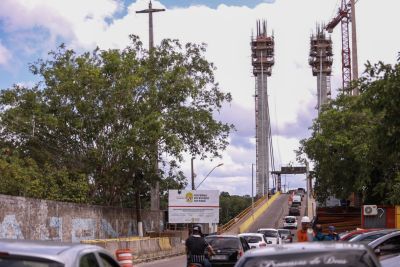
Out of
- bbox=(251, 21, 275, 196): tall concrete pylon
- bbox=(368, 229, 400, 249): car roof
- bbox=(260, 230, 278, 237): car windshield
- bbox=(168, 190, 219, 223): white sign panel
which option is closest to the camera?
bbox=(368, 229, 400, 249): car roof

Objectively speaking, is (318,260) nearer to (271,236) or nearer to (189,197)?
(271,236)

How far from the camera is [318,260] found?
20.4 feet

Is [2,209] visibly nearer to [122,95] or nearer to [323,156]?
[122,95]

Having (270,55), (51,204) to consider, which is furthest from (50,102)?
(270,55)

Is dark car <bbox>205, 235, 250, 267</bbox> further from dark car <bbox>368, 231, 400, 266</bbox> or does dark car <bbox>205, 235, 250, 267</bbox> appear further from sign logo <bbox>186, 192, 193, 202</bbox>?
sign logo <bbox>186, 192, 193, 202</bbox>

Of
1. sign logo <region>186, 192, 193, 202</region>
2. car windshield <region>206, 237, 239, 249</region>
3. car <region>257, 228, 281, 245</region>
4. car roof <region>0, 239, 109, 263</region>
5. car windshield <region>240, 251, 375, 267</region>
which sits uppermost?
sign logo <region>186, 192, 193, 202</region>

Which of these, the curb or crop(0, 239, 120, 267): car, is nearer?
crop(0, 239, 120, 267): car

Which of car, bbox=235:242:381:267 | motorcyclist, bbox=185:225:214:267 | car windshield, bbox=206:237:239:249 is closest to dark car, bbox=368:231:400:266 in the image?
motorcyclist, bbox=185:225:214:267

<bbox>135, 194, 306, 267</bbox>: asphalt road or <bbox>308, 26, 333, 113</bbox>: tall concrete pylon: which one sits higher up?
<bbox>308, 26, 333, 113</bbox>: tall concrete pylon

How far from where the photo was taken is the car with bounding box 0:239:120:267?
557cm

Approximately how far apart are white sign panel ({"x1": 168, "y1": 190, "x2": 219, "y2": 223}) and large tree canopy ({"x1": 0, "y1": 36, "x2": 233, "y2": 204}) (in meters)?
9.17

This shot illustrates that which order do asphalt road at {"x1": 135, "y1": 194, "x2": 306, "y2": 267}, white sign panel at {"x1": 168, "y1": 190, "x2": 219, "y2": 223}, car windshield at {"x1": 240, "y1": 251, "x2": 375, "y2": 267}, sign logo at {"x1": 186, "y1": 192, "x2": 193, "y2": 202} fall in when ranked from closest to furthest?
car windshield at {"x1": 240, "y1": 251, "x2": 375, "y2": 267} → white sign panel at {"x1": 168, "y1": 190, "x2": 219, "y2": 223} → sign logo at {"x1": 186, "y1": 192, "x2": 193, "y2": 202} → asphalt road at {"x1": 135, "y1": 194, "x2": 306, "y2": 267}

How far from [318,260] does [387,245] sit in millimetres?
8413

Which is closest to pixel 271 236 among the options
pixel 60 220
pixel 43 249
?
pixel 60 220
